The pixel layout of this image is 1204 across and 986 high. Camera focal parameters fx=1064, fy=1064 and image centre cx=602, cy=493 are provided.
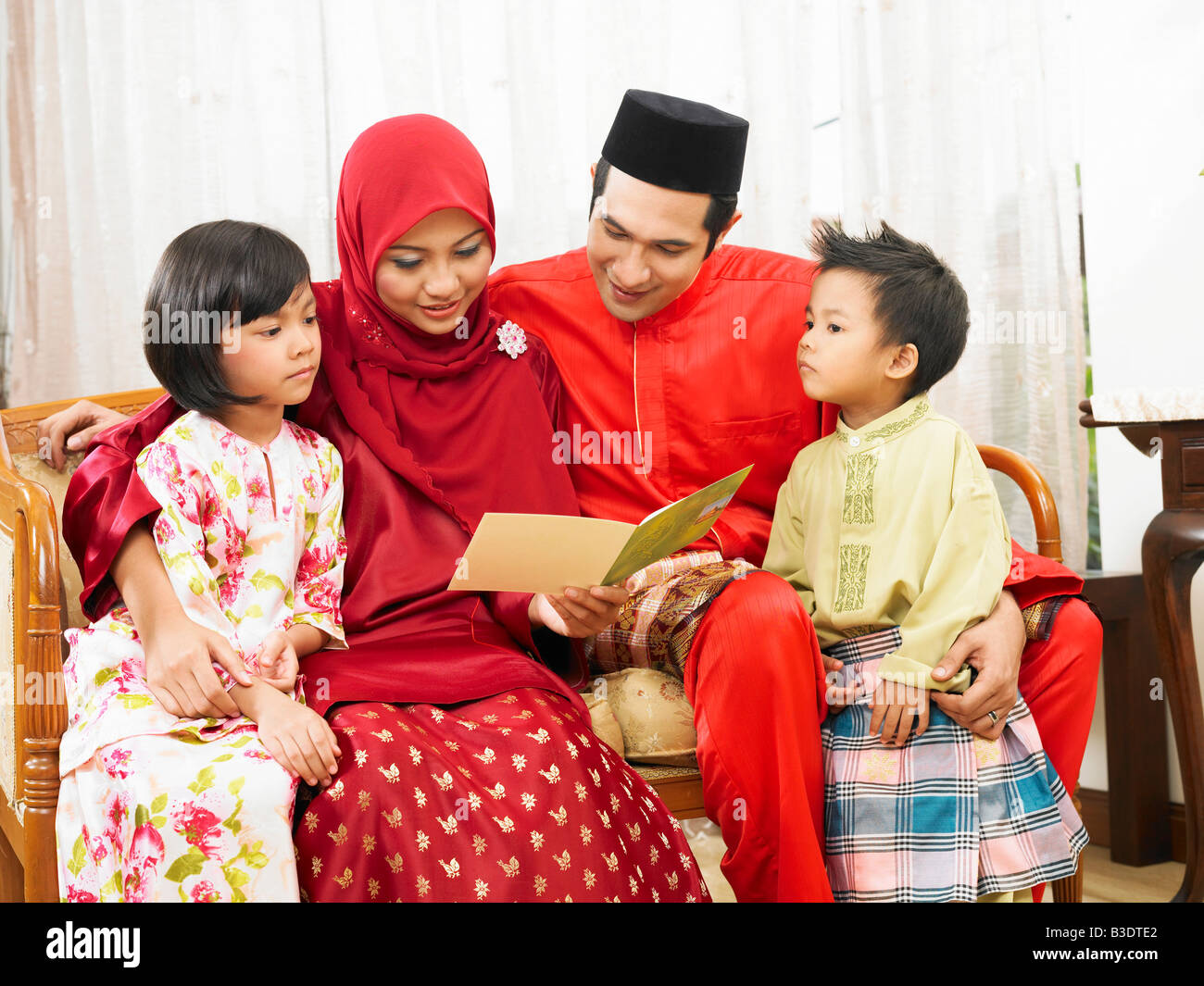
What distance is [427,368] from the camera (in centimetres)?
174

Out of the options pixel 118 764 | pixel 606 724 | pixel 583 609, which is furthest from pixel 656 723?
pixel 118 764

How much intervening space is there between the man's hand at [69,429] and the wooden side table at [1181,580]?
5.95ft

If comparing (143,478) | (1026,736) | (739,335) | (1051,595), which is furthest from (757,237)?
(143,478)

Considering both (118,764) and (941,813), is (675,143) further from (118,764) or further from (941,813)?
(118,764)

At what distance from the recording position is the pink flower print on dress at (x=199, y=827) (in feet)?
3.96

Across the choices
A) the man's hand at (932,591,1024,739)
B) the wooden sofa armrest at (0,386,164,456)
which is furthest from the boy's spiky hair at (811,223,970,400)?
the wooden sofa armrest at (0,386,164,456)

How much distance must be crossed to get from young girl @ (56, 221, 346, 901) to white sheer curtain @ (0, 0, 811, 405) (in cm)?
95

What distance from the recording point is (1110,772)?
8.31 ft

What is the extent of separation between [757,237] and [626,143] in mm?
940

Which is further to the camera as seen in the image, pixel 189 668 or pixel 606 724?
pixel 606 724

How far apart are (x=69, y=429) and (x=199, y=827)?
0.87 meters
